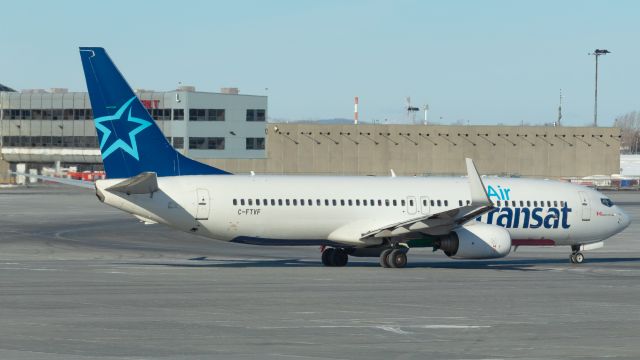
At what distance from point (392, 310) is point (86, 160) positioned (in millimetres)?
119034

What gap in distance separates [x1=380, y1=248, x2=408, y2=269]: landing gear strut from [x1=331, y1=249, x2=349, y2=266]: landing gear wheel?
1893 mm

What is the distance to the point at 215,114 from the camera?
444 feet

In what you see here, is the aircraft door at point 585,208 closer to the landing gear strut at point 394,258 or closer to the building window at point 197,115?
the landing gear strut at point 394,258

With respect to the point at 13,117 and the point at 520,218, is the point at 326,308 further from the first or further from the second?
the point at 13,117

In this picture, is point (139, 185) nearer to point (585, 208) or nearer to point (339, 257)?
point (339, 257)

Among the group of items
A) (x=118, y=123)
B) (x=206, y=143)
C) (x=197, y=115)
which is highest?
(x=197, y=115)

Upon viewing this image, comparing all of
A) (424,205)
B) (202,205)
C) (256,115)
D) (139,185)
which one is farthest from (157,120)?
(139,185)

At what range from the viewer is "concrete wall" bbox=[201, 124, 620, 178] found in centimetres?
13388

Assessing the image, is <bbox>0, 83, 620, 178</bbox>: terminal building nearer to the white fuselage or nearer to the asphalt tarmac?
the asphalt tarmac

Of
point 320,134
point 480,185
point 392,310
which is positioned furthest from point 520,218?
point 320,134

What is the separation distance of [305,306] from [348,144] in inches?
4281

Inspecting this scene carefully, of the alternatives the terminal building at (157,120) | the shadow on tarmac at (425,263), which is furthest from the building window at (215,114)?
the shadow on tarmac at (425,263)

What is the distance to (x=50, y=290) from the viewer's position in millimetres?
28750

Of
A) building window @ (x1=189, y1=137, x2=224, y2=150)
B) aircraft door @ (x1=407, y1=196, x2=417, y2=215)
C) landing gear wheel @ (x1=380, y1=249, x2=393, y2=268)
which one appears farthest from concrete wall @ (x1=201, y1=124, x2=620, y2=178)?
landing gear wheel @ (x1=380, y1=249, x2=393, y2=268)
